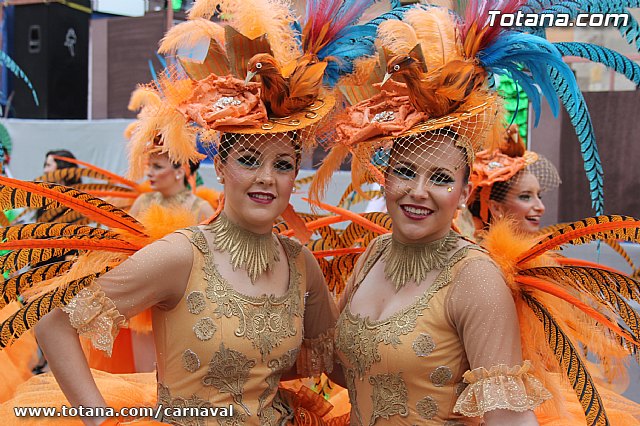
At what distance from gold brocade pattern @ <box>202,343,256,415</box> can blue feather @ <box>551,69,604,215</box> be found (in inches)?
43.8

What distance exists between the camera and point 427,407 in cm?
187

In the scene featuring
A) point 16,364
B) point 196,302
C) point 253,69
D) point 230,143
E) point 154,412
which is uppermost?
point 253,69

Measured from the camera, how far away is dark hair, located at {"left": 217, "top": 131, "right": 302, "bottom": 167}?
6.57 feet

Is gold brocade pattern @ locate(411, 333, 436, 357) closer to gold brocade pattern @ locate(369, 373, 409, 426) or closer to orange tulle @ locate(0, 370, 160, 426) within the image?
gold brocade pattern @ locate(369, 373, 409, 426)

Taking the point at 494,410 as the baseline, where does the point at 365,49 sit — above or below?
above

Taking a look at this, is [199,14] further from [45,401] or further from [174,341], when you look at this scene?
[45,401]

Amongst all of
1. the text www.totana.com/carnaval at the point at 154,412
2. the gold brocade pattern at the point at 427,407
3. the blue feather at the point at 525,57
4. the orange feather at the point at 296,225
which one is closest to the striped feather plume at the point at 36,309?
the text www.totana.com/carnaval at the point at 154,412

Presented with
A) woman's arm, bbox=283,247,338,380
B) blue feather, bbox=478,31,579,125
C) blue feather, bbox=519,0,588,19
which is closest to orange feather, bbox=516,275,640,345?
blue feather, bbox=478,31,579,125

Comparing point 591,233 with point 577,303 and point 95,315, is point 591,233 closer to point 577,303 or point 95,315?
point 577,303

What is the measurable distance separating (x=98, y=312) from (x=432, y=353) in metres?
0.86

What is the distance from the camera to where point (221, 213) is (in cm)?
210

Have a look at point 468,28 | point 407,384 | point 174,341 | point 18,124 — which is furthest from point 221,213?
point 18,124

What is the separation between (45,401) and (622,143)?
13.2 feet

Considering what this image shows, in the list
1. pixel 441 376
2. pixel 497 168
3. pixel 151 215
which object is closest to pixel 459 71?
pixel 441 376
